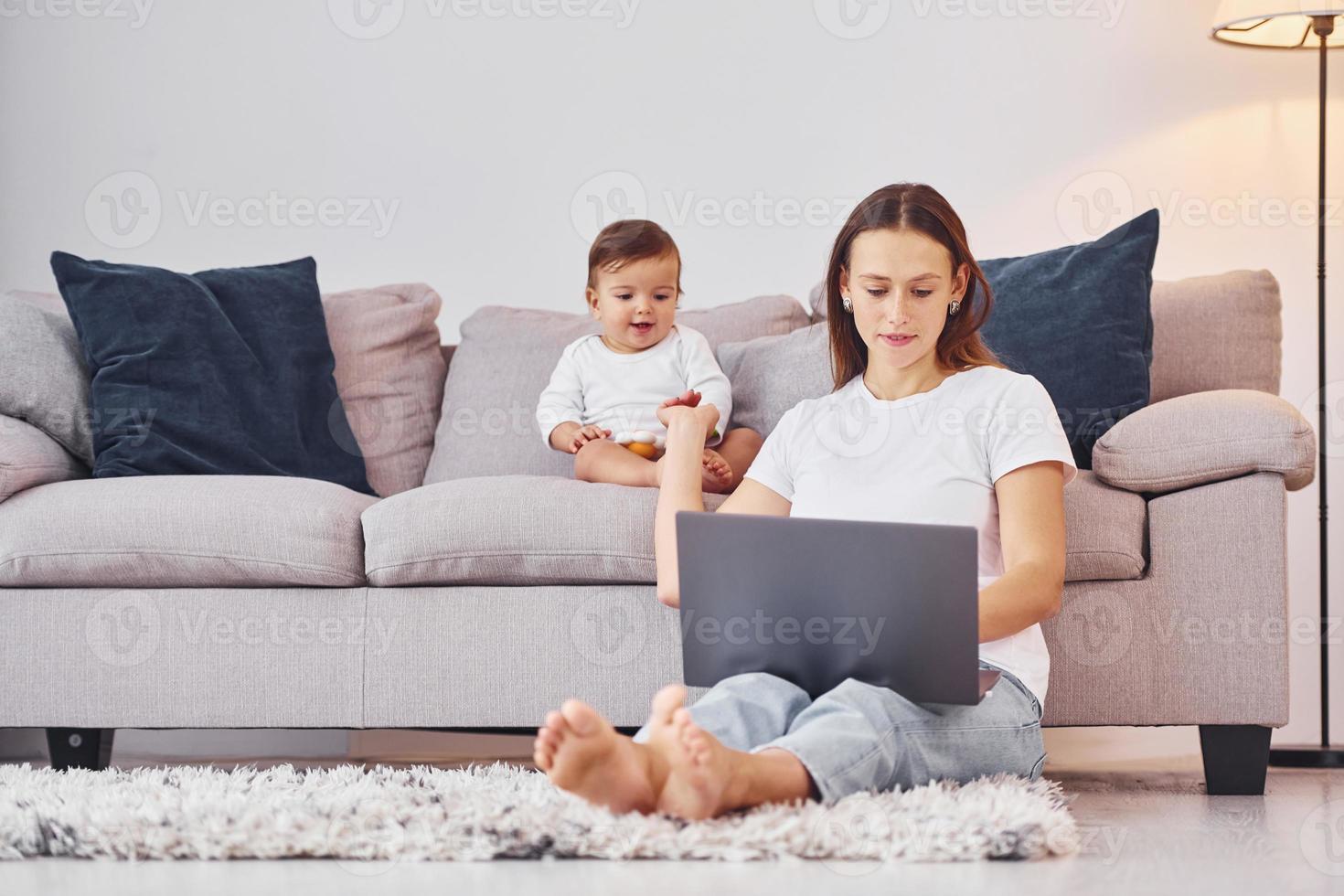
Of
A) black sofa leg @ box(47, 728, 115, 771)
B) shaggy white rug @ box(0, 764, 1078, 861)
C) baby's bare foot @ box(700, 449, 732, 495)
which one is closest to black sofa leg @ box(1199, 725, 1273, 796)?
shaggy white rug @ box(0, 764, 1078, 861)

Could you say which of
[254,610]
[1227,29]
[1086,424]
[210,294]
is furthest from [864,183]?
[254,610]

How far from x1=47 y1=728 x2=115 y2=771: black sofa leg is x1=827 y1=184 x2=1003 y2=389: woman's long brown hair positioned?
135 centimetres

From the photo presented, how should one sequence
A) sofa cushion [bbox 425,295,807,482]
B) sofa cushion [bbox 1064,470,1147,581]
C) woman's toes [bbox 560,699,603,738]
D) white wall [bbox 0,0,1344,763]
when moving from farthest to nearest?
white wall [bbox 0,0,1344,763], sofa cushion [bbox 425,295,807,482], sofa cushion [bbox 1064,470,1147,581], woman's toes [bbox 560,699,603,738]

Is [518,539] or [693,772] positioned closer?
[693,772]

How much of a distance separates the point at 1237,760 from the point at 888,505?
75 cm

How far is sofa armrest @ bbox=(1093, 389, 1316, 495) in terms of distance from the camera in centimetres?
194

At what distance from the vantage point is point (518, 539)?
207cm

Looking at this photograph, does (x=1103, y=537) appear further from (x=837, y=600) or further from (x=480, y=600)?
(x=480, y=600)

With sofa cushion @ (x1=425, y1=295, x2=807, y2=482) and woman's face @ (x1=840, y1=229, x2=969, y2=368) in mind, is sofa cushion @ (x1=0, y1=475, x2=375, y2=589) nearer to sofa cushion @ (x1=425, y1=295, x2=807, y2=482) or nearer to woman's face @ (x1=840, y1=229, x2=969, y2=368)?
sofa cushion @ (x1=425, y1=295, x2=807, y2=482)

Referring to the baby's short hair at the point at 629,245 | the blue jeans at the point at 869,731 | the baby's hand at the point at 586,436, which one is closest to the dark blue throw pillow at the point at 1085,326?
the baby's short hair at the point at 629,245

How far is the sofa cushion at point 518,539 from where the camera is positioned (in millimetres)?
2053

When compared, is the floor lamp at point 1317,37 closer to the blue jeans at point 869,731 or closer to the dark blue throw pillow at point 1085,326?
the dark blue throw pillow at point 1085,326

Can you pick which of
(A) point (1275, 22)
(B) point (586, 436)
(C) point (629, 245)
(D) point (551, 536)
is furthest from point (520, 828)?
(A) point (1275, 22)

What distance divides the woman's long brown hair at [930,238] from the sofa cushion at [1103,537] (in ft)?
1.04
